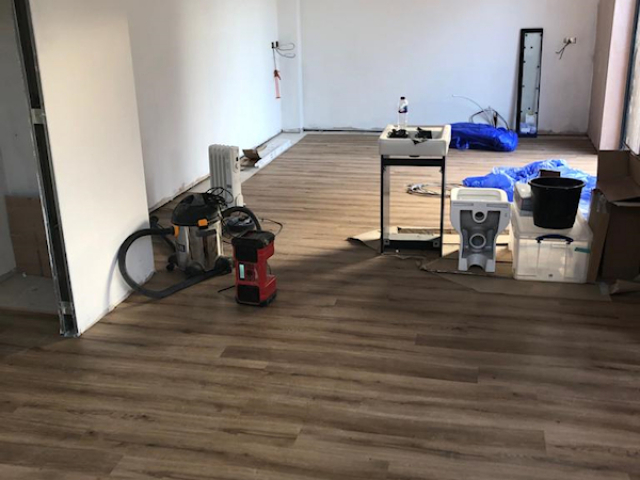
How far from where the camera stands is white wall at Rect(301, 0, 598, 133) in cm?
836

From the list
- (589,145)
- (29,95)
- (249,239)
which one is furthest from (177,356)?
(589,145)

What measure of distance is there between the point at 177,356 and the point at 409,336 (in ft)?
3.99

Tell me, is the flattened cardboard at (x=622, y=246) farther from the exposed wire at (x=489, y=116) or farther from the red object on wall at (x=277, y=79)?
the red object on wall at (x=277, y=79)

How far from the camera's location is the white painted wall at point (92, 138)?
3107mm

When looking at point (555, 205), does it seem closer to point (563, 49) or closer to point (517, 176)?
point (517, 176)

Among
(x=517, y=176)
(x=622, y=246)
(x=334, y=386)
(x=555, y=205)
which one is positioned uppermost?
(x=555, y=205)

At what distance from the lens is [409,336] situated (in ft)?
11.0

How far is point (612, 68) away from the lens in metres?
7.09

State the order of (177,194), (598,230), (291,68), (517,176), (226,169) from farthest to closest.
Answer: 1. (291,68)
2. (517,176)
3. (177,194)
4. (226,169)
5. (598,230)

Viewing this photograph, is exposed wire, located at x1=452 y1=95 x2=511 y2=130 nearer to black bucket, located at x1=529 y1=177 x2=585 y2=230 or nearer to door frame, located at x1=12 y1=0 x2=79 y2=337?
black bucket, located at x1=529 y1=177 x2=585 y2=230

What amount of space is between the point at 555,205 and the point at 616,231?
40 centimetres

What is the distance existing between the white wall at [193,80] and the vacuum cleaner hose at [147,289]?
5.70 feet

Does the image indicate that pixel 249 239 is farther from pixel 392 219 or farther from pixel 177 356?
pixel 392 219

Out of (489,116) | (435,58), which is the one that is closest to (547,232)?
(489,116)
